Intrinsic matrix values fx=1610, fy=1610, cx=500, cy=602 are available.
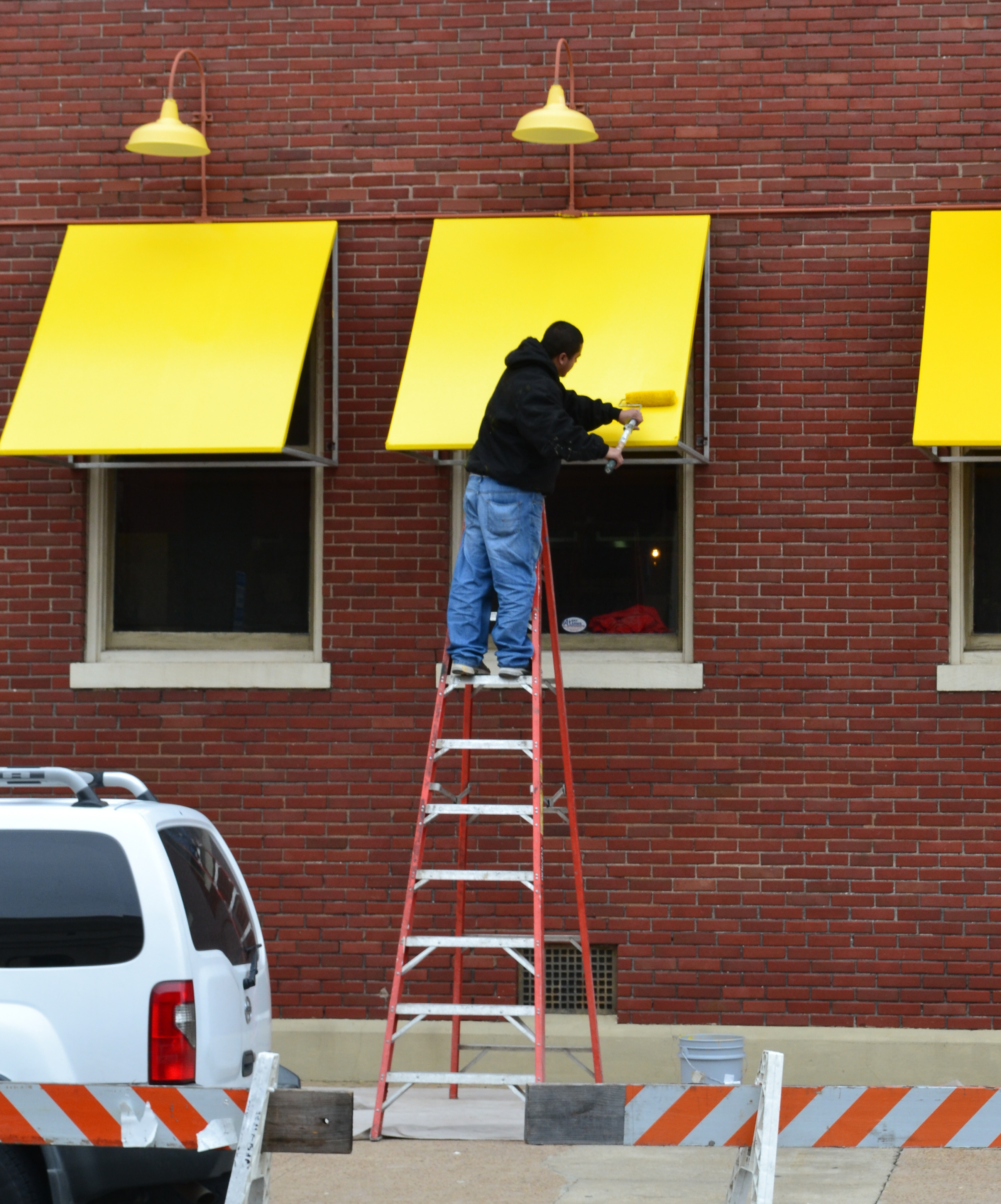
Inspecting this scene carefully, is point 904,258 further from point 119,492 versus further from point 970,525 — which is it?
point 119,492

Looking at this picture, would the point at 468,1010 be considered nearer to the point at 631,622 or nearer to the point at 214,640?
the point at 631,622

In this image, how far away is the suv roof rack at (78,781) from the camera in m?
5.75

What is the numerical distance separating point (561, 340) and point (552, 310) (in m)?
1.05

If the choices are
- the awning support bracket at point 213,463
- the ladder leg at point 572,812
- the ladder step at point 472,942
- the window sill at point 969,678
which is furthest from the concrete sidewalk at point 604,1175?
the awning support bracket at point 213,463

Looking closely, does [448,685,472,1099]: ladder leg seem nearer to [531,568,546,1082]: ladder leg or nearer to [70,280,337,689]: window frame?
[531,568,546,1082]: ladder leg

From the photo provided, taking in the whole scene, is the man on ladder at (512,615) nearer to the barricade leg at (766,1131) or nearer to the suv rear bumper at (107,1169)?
the suv rear bumper at (107,1169)

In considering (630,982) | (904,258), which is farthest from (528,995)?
(904,258)

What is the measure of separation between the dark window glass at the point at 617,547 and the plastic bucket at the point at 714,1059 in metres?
2.32

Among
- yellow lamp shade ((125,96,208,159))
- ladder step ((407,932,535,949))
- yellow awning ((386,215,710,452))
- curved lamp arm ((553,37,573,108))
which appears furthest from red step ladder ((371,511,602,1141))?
yellow lamp shade ((125,96,208,159))

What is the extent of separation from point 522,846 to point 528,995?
86cm

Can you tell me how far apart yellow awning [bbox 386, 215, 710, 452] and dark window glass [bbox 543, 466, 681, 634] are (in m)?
1.13

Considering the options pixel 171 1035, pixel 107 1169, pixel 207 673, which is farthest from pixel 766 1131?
pixel 207 673

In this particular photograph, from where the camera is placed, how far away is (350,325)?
938 centimetres

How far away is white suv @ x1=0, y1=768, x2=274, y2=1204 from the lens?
5.29 metres
